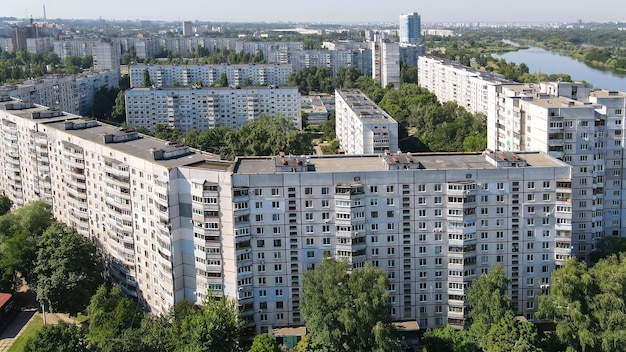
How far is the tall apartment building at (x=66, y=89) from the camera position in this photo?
125ft

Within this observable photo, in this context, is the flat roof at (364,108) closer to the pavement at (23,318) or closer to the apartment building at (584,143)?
the apartment building at (584,143)

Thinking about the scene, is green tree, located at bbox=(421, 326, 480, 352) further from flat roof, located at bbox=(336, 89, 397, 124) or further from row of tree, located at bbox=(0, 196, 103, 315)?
flat roof, located at bbox=(336, 89, 397, 124)

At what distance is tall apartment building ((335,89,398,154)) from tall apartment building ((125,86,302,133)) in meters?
7.70

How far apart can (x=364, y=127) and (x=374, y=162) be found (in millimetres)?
11574

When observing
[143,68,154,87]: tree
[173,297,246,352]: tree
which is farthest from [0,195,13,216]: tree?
[143,68,154,87]: tree

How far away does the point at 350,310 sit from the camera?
15.2m

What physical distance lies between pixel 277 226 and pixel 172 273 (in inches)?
119

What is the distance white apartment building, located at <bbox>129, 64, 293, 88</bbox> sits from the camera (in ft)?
184

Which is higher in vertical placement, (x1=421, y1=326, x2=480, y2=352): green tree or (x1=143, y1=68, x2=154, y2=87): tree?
(x1=143, y1=68, x2=154, y2=87): tree

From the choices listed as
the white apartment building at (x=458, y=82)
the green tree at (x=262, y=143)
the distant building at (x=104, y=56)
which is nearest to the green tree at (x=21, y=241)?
the green tree at (x=262, y=143)

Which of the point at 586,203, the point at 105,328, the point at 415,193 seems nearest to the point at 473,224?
the point at 415,193

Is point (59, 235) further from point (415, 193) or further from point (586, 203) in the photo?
point (586, 203)

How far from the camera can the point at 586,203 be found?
1961 cm

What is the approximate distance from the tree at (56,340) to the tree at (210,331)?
222 centimetres
